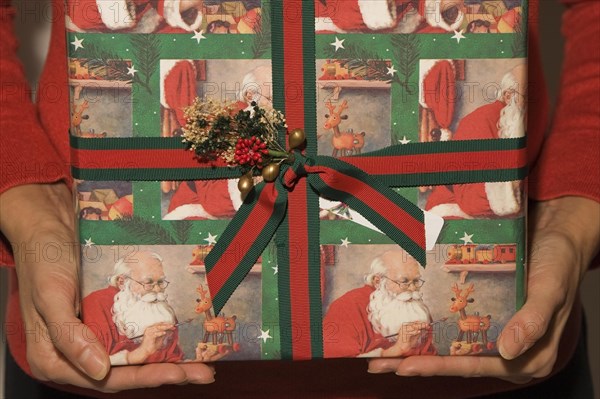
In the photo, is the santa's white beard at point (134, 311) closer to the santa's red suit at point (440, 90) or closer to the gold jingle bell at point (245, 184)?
the gold jingle bell at point (245, 184)

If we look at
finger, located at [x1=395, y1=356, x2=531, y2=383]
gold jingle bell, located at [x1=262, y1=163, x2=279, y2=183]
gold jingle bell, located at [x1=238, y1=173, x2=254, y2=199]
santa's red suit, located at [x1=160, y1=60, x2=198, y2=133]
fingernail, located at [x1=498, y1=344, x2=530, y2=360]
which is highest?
santa's red suit, located at [x1=160, y1=60, x2=198, y2=133]

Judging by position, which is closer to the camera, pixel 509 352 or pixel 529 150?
pixel 509 352

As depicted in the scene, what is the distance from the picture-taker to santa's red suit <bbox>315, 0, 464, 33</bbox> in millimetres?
1023

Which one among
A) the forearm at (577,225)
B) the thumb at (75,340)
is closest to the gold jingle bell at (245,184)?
the thumb at (75,340)

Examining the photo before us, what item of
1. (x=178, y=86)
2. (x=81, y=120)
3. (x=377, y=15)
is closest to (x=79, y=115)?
(x=81, y=120)

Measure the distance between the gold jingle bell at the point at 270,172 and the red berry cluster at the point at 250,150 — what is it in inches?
0.4

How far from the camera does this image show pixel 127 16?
39.9 inches

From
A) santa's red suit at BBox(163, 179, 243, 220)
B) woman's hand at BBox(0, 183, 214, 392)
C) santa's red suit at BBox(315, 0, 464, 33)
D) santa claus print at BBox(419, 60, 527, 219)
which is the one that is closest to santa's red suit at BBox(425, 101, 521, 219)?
santa claus print at BBox(419, 60, 527, 219)

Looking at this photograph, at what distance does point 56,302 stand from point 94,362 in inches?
3.1

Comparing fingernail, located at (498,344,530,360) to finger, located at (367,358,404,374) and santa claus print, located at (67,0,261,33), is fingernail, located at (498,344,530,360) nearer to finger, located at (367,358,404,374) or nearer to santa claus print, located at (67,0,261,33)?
finger, located at (367,358,404,374)

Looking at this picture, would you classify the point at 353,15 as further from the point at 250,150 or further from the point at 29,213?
the point at 29,213

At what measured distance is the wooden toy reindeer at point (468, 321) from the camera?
1062 millimetres

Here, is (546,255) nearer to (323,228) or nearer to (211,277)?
(323,228)

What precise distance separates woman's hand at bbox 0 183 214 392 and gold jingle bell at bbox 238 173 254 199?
0.20 metres
